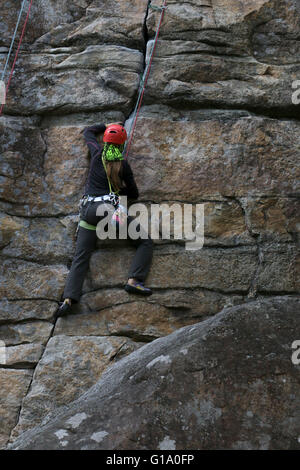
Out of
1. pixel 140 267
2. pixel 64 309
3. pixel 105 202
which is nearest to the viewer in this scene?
pixel 64 309

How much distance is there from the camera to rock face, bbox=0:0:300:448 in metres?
5.58

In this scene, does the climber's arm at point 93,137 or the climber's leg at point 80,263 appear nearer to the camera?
the climber's leg at point 80,263

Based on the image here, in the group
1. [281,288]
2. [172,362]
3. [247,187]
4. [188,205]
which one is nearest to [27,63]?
[188,205]

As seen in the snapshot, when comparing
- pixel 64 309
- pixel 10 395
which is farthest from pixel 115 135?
pixel 10 395

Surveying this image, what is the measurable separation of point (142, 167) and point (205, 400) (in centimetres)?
362

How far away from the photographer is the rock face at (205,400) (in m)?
2.95

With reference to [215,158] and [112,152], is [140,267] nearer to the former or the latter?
[112,152]

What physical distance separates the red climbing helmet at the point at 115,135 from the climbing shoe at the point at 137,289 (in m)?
1.60

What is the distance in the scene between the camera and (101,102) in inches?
254

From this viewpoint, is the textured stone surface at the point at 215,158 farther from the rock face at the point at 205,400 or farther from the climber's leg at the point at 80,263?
the rock face at the point at 205,400

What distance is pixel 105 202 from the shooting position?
5.85 meters

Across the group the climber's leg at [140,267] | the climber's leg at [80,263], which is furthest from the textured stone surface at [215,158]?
the climber's leg at [80,263]

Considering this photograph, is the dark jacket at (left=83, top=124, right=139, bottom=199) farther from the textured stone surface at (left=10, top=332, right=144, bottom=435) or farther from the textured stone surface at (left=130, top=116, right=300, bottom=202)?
the textured stone surface at (left=10, top=332, right=144, bottom=435)
